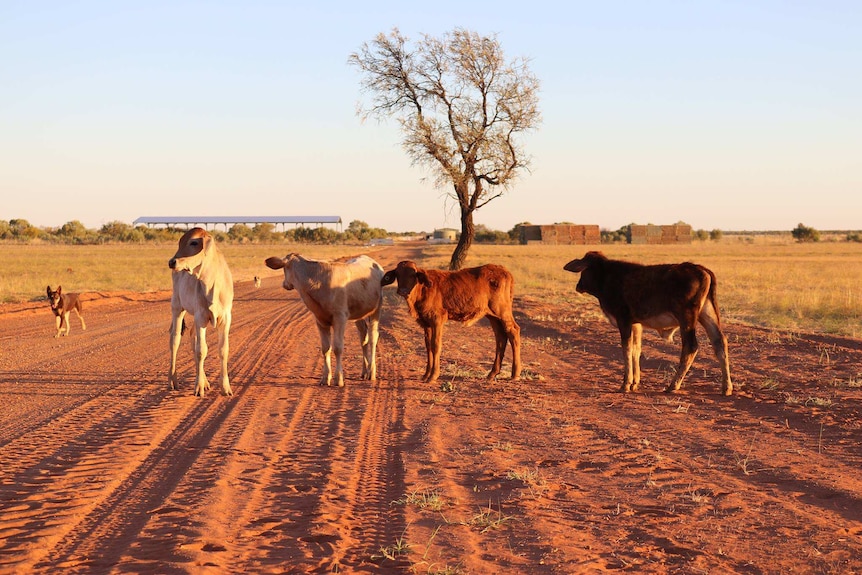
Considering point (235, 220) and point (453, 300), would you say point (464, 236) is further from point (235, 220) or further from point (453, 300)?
point (235, 220)

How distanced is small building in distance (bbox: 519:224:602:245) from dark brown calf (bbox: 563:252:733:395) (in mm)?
97107

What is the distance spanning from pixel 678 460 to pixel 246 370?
23.0 ft

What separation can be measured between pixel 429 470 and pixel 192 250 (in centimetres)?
500

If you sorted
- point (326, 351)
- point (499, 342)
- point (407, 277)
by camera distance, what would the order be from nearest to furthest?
point (407, 277) → point (326, 351) → point (499, 342)

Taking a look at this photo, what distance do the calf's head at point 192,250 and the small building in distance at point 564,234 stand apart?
324 feet

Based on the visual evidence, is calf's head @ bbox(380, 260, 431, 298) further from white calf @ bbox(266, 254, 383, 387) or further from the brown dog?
the brown dog

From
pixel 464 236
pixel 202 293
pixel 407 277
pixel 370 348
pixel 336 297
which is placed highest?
pixel 464 236

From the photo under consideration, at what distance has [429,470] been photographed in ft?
22.1

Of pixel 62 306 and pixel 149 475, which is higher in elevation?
pixel 62 306

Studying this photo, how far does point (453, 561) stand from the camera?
15.4ft

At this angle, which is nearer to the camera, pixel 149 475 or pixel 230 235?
pixel 149 475

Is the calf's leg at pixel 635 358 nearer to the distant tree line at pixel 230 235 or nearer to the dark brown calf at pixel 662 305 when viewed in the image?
the dark brown calf at pixel 662 305

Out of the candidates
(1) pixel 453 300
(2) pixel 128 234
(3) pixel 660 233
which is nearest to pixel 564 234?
(3) pixel 660 233

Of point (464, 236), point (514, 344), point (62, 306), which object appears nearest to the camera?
point (514, 344)
